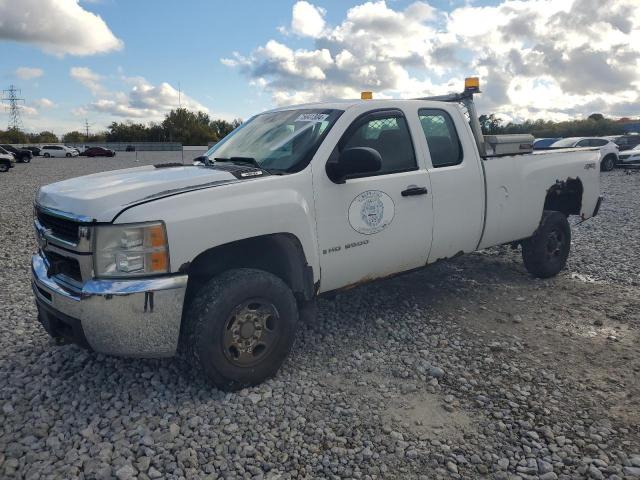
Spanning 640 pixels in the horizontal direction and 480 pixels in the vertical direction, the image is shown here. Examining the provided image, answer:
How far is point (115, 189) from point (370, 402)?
6.88 ft

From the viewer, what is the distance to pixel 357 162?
11.5 ft

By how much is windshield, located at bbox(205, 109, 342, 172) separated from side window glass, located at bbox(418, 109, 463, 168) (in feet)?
3.07

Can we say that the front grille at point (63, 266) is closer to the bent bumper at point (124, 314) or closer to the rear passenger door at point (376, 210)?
the bent bumper at point (124, 314)

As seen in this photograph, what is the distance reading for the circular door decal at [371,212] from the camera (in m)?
3.78

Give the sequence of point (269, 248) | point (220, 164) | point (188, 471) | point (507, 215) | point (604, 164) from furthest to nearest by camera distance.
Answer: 1. point (604, 164)
2. point (507, 215)
3. point (220, 164)
4. point (269, 248)
5. point (188, 471)

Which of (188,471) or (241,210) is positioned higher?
(241,210)

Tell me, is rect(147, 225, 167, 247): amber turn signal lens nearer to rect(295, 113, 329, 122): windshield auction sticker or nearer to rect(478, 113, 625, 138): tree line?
rect(295, 113, 329, 122): windshield auction sticker

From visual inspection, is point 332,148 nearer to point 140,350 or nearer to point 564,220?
point 140,350

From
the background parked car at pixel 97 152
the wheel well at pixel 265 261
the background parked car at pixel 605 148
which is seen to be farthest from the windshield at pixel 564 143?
the background parked car at pixel 97 152

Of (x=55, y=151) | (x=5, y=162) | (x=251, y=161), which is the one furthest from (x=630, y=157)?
(x=55, y=151)

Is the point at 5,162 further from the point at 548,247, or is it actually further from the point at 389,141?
the point at 548,247

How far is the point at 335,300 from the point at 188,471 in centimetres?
270

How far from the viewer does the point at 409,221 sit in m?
4.11

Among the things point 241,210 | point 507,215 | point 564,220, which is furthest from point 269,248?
point 564,220
